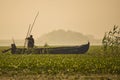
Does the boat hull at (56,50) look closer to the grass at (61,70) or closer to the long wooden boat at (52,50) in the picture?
the long wooden boat at (52,50)

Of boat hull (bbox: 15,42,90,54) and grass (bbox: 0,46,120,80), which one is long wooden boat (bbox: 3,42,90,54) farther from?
grass (bbox: 0,46,120,80)

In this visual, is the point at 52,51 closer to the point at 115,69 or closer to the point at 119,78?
the point at 115,69

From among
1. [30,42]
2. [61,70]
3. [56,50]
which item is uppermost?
[30,42]

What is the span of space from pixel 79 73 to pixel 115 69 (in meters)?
1.43

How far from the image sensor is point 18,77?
7723mm

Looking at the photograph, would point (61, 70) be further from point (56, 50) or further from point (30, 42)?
point (30, 42)

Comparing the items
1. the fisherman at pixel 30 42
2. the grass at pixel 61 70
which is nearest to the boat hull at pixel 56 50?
the fisherman at pixel 30 42

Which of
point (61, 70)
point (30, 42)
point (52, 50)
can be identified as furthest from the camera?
point (30, 42)

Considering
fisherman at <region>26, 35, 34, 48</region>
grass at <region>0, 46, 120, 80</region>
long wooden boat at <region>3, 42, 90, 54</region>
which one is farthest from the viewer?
fisherman at <region>26, 35, 34, 48</region>

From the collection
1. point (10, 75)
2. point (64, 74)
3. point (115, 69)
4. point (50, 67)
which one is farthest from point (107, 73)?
point (10, 75)

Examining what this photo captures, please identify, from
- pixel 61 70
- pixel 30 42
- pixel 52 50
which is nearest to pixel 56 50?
pixel 52 50

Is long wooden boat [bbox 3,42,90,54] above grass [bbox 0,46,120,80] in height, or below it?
above

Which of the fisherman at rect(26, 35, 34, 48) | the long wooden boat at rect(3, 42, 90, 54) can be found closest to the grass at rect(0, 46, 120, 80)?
the long wooden boat at rect(3, 42, 90, 54)

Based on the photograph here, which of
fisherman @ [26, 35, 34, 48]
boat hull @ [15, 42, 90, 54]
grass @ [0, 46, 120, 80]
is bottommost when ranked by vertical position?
grass @ [0, 46, 120, 80]
